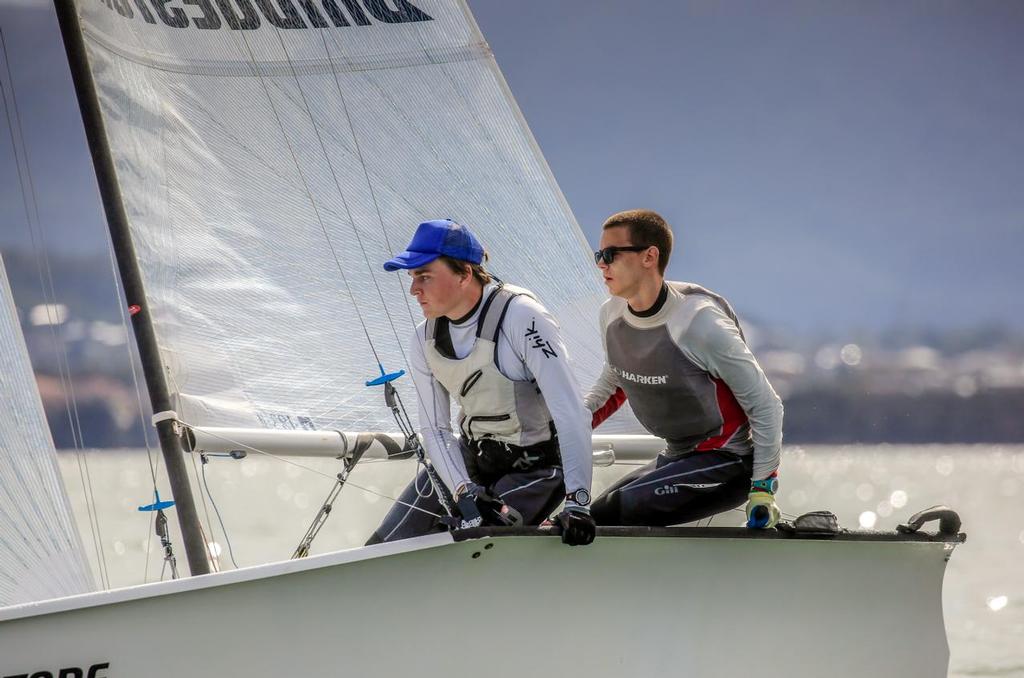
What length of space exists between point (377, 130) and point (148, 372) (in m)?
1.20

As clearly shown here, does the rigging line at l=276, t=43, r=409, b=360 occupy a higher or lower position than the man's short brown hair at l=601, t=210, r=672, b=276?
higher

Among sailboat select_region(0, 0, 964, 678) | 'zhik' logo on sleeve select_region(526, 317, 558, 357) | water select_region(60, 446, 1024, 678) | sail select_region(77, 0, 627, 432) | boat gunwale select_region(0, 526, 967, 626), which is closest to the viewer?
boat gunwale select_region(0, 526, 967, 626)

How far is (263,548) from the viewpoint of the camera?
13344 millimetres

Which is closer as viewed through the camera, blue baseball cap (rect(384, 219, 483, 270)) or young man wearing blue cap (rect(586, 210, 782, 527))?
blue baseball cap (rect(384, 219, 483, 270))

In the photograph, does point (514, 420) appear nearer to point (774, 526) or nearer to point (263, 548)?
point (774, 526)

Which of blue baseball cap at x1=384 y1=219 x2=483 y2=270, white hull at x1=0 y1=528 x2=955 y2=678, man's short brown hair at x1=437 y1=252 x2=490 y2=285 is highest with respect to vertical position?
blue baseball cap at x1=384 y1=219 x2=483 y2=270

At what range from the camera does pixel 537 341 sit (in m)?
2.78

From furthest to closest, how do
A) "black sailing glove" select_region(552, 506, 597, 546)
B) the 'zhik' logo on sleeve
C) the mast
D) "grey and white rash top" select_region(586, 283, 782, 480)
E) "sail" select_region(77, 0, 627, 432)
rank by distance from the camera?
1. "sail" select_region(77, 0, 627, 432)
2. the mast
3. "grey and white rash top" select_region(586, 283, 782, 480)
4. the 'zhik' logo on sleeve
5. "black sailing glove" select_region(552, 506, 597, 546)

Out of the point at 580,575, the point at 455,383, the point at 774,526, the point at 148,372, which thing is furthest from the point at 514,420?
the point at 148,372

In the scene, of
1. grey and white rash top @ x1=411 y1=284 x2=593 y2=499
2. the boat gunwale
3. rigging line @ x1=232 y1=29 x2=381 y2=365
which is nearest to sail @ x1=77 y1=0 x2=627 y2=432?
rigging line @ x1=232 y1=29 x2=381 y2=365

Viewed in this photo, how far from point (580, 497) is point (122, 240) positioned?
2122mm

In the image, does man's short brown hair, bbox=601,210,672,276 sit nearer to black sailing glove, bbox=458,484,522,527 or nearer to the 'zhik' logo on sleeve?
the 'zhik' logo on sleeve

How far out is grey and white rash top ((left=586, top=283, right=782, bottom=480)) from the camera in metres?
2.90

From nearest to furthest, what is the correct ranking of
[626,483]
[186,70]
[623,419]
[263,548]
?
[626,483], [623,419], [186,70], [263,548]
